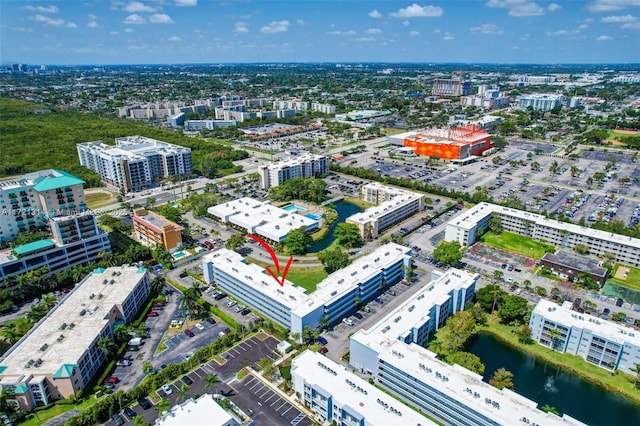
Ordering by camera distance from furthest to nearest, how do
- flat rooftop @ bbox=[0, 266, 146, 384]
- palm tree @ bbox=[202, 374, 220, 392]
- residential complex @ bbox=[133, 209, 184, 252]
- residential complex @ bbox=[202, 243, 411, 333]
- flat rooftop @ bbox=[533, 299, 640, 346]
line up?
1. residential complex @ bbox=[133, 209, 184, 252]
2. residential complex @ bbox=[202, 243, 411, 333]
3. flat rooftop @ bbox=[533, 299, 640, 346]
4. flat rooftop @ bbox=[0, 266, 146, 384]
5. palm tree @ bbox=[202, 374, 220, 392]

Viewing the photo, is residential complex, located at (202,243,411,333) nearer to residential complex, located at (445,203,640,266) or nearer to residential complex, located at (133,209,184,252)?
residential complex, located at (133,209,184,252)

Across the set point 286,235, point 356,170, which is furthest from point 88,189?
point 356,170

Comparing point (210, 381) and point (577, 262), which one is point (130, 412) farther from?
point (577, 262)

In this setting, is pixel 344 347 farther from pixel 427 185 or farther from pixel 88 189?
pixel 88 189

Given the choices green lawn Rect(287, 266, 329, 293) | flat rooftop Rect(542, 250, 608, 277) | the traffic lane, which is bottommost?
the traffic lane

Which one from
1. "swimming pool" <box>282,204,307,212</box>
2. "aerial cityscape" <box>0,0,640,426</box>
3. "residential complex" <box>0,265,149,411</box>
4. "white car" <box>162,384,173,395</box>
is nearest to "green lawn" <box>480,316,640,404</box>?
"aerial cityscape" <box>0,0,640,426</box>
